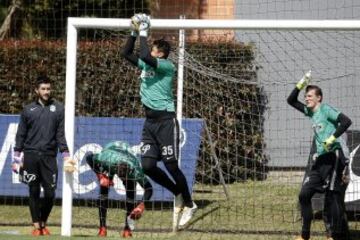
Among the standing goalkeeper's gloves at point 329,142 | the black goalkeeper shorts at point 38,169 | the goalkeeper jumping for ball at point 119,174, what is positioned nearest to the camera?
the standing goalkeeper's gloves at point 329,142

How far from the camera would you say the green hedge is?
12414 millimetres

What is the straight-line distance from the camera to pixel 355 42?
471 inches

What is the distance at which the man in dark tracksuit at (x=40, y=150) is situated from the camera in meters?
11.0

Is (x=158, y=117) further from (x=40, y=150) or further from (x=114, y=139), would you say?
(x=114, y=139)

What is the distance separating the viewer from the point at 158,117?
1009 cm

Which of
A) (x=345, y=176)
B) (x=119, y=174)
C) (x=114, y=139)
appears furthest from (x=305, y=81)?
(x=114, y=139)

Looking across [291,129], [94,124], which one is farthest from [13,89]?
[291,129]

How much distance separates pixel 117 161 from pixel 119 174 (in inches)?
6.8

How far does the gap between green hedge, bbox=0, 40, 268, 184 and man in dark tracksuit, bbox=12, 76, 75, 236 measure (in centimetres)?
213

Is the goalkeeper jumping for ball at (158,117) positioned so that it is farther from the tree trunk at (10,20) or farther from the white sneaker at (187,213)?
the tree trunk at (10,20)

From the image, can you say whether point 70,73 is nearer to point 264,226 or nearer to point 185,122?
point 185,122

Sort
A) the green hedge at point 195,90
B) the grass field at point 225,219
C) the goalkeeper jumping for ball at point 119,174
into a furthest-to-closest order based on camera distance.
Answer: the green hedge at point 195,90 → the grass field at point 225,219 → the goalkeeper jumping for ball at point 119,174

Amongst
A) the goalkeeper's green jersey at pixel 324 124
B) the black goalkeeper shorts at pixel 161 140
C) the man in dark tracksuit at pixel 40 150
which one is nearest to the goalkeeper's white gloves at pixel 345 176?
the goalkeeper's green jersey at pixel 324 124

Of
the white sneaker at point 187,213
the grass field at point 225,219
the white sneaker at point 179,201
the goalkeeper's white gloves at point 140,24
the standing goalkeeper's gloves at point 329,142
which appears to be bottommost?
the grass field at point 225,219
